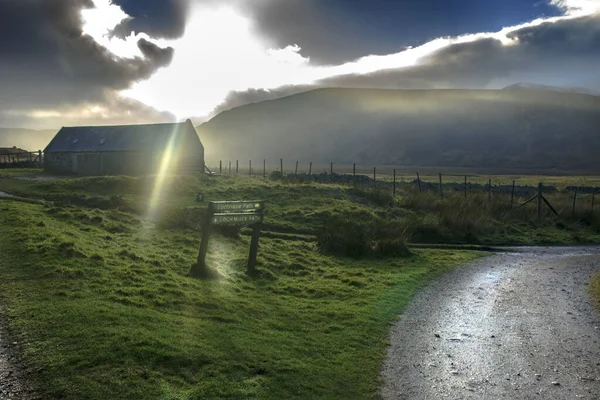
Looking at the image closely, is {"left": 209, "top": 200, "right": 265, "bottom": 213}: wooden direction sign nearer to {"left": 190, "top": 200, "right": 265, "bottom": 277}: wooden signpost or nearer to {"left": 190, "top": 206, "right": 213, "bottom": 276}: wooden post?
{"left": 190, "top": 200, "right": 265, "bottom": 277}: wooden signpost

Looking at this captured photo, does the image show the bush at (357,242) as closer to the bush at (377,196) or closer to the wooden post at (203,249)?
the wooden post at (203,249)

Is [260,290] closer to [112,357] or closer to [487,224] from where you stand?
[112,357]

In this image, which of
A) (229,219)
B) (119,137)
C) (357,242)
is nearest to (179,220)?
(357,242)

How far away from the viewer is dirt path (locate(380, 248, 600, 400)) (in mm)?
7652

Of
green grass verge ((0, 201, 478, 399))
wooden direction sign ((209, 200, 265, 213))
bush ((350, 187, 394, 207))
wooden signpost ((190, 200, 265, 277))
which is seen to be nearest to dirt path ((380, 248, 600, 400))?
green grass verge ((0, 201, 478, 399))

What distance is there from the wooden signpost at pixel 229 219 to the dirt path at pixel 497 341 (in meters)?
5.21

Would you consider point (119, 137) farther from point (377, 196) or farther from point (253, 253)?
point (253, 253)

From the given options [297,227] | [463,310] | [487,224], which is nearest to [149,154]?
[297,227]

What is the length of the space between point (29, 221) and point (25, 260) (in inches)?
197

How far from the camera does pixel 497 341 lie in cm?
993

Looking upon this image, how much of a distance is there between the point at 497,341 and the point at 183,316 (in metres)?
6.39

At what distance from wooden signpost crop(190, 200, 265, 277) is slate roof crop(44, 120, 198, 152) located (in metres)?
45.7

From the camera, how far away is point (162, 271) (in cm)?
1331

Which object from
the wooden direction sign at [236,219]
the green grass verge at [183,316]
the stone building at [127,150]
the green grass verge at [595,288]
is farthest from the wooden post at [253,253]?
the stone building at [127,150]
